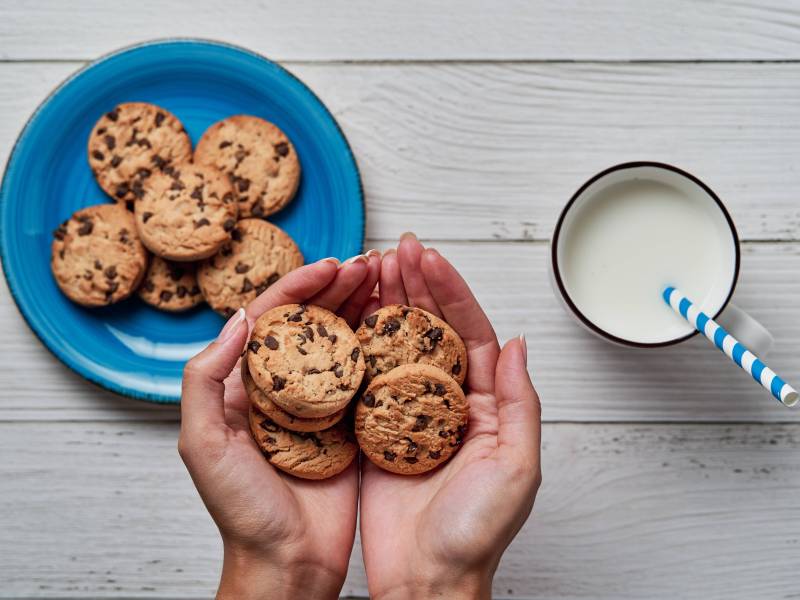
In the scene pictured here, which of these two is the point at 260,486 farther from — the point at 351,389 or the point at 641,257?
the point at 641,257

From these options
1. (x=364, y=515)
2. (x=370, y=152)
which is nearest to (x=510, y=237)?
(x=370, y=152)

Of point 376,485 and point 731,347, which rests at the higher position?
point 731,347

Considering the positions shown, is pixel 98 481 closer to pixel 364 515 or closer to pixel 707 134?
pixel 364 515

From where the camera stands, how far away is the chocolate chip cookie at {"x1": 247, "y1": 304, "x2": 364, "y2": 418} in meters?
1.21

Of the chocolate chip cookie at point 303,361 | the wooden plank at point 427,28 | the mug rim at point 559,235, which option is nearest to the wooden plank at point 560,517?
the mug rim at point 559,235

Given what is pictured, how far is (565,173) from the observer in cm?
163

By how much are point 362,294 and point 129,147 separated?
57 cm

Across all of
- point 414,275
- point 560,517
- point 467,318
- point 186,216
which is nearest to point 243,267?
point 186,216

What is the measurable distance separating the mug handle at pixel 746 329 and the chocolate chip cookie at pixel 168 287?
1059 mm

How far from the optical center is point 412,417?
4.20 feet

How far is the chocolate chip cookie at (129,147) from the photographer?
5.01 ft

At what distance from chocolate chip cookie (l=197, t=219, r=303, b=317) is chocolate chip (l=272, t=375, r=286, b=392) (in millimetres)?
327

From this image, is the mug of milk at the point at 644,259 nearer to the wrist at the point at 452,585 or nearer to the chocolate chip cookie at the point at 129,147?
the wrist at the point at 452,585

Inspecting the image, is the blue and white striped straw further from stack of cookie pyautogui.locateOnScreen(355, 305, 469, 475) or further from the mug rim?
stack of cookie pyautogui.locateOnScreen(355, 305, 469, 475)
